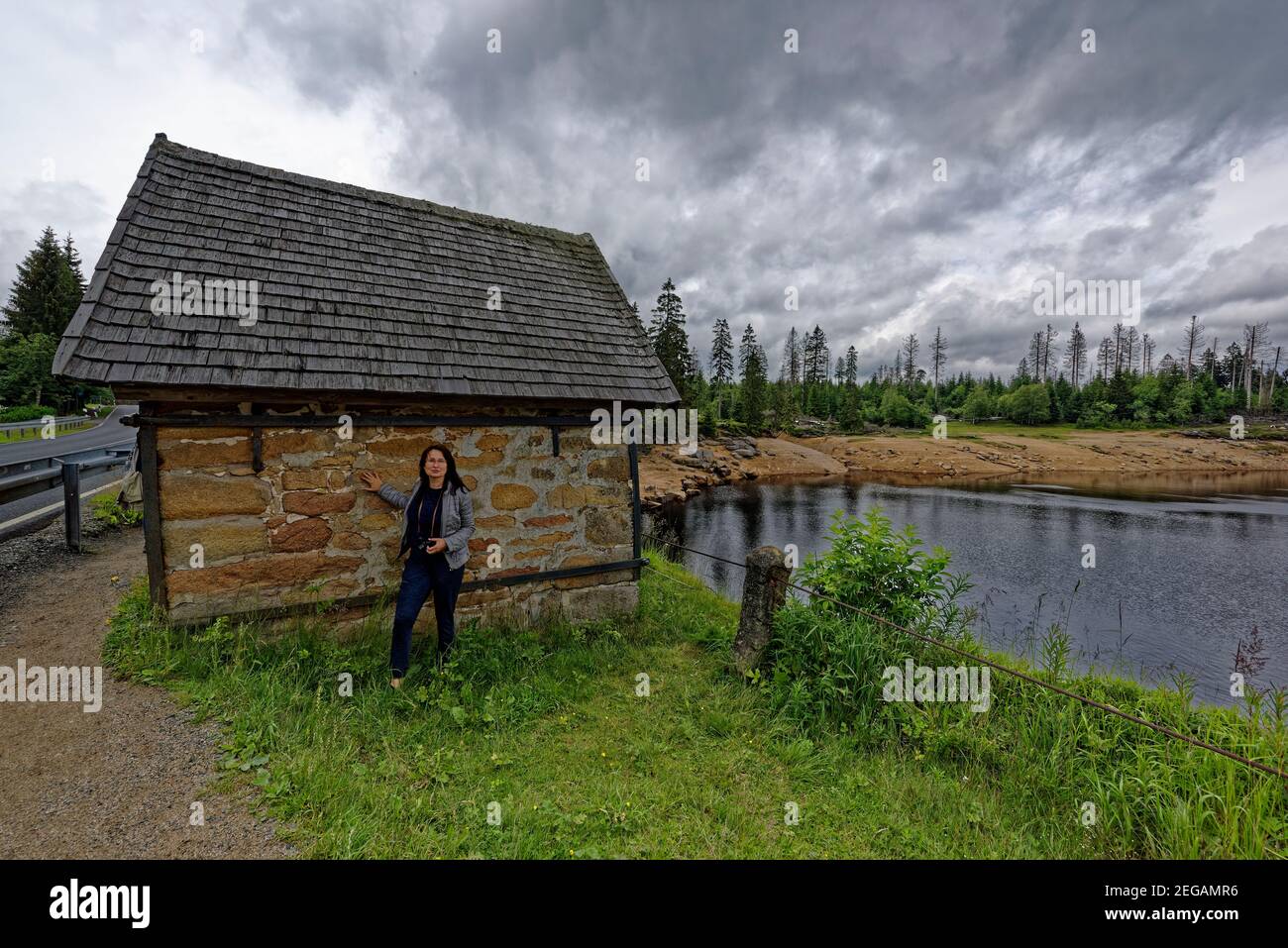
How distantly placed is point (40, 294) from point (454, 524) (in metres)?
50.5

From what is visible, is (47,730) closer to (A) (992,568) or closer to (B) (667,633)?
(B) (667,633)

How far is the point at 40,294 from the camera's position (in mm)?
33781

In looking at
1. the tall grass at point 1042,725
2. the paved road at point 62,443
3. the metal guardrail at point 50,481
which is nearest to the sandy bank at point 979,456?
the paved road at point 62,443

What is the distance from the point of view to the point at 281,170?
22.1 feet

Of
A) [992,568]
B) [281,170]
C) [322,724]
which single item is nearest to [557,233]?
[281,170]

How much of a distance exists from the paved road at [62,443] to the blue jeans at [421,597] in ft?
36.0

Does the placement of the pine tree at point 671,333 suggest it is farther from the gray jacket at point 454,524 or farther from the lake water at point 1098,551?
the gray jacket at point 454,524

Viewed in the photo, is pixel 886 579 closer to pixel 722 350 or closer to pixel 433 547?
pixel 433 547

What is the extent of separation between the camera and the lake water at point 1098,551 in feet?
31.6

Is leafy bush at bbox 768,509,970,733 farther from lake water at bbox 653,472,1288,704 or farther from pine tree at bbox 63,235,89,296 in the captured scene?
pine tree at bbox 63,235,89,296

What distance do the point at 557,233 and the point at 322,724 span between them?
27.3 ft

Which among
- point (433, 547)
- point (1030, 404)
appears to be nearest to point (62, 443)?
point (433, 547)

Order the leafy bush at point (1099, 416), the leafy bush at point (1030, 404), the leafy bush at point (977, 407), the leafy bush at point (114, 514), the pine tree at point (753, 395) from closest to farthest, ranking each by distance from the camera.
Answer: the leafy bush at point (114, 514), the pine tree at point (753, 395), the leafy bush at point (1099, 416), the leafy bush at point (1030, 404), the leafy bush at point (977, 407)

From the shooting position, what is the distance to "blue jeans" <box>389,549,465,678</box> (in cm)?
461
